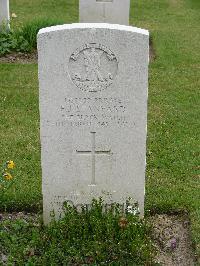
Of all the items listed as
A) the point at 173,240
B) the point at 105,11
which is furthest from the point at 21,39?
the point at 173,240

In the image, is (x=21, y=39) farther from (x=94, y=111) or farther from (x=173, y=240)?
(x=173, y=240)

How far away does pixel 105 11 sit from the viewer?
9.90 m

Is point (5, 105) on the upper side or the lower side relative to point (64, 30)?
lower

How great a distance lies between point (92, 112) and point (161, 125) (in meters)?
2.59

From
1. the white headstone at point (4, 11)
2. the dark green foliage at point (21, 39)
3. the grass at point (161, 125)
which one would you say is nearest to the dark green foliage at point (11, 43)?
the dark green foliage at point (21, 39)

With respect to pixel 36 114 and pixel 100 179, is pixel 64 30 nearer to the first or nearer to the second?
pixel 100 179

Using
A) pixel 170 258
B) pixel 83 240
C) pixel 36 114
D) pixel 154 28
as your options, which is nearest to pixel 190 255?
pixel 170 258

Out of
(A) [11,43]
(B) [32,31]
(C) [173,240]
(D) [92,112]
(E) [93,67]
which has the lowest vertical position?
(C) [173,240]

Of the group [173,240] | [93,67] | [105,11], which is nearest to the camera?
[93,67]

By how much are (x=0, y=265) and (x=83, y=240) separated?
617mm

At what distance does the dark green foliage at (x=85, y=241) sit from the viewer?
4.39 meters

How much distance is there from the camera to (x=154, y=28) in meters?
11.0

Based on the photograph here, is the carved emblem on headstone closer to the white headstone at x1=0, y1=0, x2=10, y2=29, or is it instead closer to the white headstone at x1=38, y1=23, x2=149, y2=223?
the white headstone at x1=38, y1=23, x2=149, y2=223

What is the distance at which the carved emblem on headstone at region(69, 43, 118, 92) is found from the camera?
428 cm
